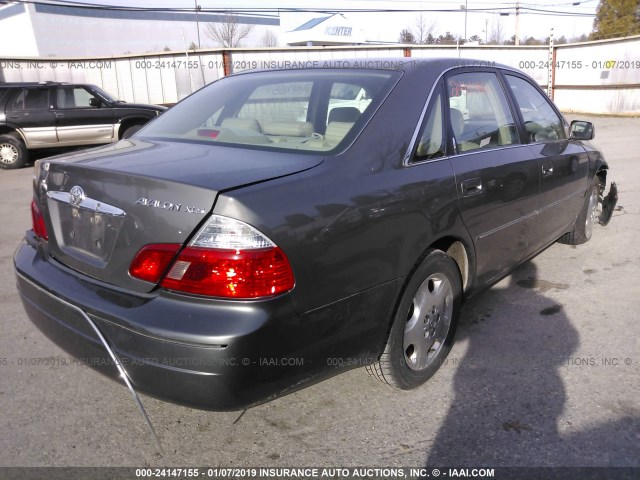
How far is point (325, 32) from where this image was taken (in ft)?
143

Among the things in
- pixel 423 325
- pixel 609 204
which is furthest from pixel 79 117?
pixel 423 325

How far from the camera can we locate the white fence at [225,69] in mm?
19750

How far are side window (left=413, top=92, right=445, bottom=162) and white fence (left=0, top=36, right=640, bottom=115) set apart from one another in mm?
17065

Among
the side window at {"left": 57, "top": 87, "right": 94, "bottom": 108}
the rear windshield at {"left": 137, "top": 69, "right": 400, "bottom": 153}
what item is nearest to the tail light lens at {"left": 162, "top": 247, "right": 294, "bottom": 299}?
the rear windshield at {"left": 137, "top": 69, "right": 400, "bottom": 153}

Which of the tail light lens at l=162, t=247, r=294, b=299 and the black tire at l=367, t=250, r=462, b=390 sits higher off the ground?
the tail light lens at l=162, t=247, r=294, b=299

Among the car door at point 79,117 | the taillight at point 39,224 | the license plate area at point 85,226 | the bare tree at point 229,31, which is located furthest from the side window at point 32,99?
the bare tree at point 229,31

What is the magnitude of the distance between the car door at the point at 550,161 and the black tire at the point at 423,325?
1.17 m

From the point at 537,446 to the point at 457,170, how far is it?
4.49 feet

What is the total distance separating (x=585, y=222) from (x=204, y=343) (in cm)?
422

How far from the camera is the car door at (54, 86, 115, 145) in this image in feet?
39.7

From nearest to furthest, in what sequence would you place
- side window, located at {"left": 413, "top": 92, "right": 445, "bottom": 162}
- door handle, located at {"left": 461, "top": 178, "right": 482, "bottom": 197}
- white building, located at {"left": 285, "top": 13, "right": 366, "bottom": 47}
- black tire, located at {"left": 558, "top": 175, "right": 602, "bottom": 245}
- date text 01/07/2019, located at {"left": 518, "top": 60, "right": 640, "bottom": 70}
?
side window, located at {"left": 413, "top": 92, "right": 445, "bottom": 162}
door handle, located at {"left": 461, "top": 178, "right": 482, "bottom": 197}
black tire, located at {"left": 558, "top": 175, "right": 602, "bottom": 245}
date text 01/07/2019, located at {"left": 518, "top": 60, "right": 640, "bottom": 70}
white building, located at {"left": 285, "top": 13, "right": 366, "bottom": 47}

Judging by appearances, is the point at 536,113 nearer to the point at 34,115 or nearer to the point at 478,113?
the point at 478,113

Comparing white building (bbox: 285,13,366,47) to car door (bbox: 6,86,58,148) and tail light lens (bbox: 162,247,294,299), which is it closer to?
car door (bbox: 6,86,58,148)

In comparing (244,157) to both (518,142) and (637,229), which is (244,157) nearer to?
(518,142)
